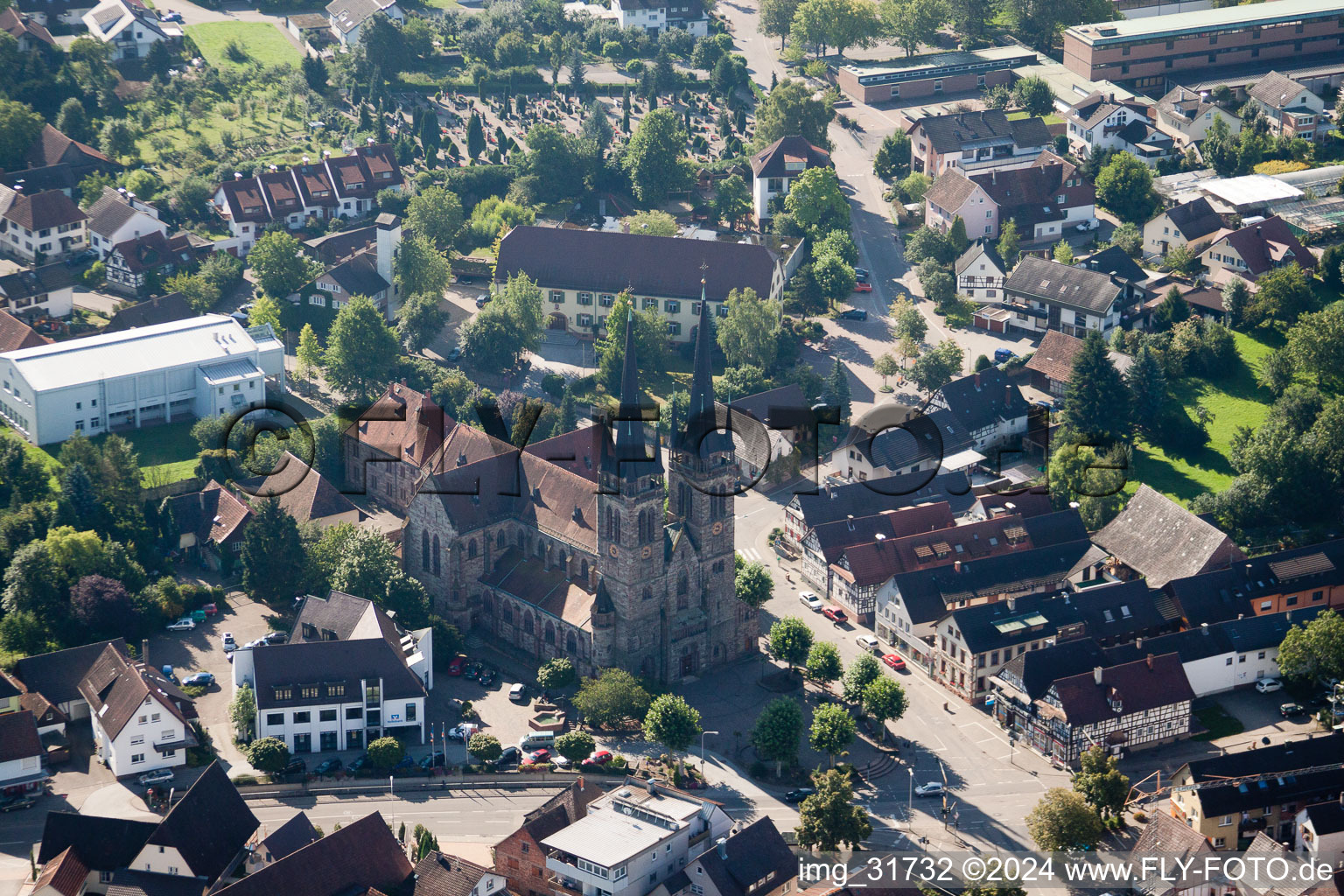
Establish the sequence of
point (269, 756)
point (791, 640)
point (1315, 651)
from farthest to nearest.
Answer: point (791, 640), point (1315, 651), point (269, 756)

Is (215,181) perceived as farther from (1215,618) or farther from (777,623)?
(1215,618)

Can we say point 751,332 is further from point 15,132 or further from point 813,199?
point 15,132

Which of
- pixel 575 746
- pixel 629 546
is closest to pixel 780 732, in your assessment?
pixel 575 746

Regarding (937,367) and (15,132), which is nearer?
(937,367)

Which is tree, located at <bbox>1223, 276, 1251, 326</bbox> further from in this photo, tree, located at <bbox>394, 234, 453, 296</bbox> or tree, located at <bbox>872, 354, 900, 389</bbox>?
tree, located at <bbox>394, 234, 453, 296</bbox>

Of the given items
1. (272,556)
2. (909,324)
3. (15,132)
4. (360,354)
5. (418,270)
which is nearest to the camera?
(272,556)

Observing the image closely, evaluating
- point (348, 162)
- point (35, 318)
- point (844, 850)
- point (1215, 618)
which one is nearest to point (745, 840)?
point (844, 850)

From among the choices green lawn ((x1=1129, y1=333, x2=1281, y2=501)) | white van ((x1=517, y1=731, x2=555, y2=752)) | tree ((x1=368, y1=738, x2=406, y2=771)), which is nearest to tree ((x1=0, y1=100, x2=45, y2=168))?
tree ((x1=368, y1=738, x2=406, y2=771))
